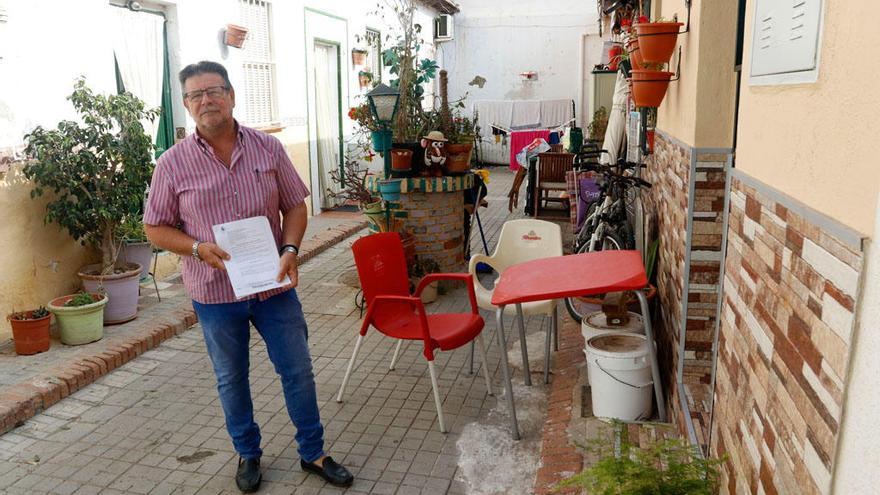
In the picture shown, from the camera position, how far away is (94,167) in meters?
5.20

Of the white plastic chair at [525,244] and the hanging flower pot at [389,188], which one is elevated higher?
the hanging flower pot at [389,188]

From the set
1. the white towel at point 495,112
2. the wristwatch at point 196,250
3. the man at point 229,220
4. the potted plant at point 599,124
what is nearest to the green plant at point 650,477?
the man at point 229,220

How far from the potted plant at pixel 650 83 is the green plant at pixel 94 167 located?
374 centimetres

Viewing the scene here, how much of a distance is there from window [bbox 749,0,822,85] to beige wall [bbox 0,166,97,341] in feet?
16.2

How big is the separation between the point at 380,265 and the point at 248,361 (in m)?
1.11

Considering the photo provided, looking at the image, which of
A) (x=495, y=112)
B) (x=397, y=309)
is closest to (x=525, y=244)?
(x=397, y=309)

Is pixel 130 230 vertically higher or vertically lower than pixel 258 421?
higher

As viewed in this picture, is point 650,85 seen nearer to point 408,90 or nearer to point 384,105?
point 384,105

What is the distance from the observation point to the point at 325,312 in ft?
19.7

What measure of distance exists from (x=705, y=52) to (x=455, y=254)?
392 centimetres

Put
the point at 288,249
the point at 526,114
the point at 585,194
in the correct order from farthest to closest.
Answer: the point at 526,114 → the point at 585,194 → the point at 288,249

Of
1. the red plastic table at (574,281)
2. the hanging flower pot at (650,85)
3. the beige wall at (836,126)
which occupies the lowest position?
the red plastic table at (574,281)

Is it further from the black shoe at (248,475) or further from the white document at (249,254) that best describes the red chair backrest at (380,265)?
the black shoe at (248,475)

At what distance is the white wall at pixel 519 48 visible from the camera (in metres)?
17.2
